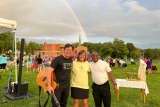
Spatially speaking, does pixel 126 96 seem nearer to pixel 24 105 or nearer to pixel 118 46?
pixel 24 105

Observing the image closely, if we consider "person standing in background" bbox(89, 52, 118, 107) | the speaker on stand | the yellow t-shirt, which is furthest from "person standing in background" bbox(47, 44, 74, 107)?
the speaker on stand

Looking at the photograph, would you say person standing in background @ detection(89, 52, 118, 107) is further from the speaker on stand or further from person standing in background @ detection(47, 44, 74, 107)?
the speaker on stand

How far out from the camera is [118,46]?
53.8m

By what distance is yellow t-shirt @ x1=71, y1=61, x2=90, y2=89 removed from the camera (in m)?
4.36

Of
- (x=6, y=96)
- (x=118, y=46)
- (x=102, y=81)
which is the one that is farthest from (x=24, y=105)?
(x=118, y=46)

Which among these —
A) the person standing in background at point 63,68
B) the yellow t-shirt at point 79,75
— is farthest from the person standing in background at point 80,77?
the person standing in background at point 63,68

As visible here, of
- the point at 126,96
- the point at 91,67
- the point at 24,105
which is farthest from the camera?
the point at 126,96

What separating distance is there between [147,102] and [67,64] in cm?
482

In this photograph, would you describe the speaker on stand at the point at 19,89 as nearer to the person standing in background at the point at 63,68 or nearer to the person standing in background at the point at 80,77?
the person standing in background at the point at 80,77

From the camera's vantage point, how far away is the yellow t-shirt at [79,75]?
436cm

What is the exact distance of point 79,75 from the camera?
4371 mm

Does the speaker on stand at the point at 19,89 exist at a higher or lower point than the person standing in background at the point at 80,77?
lower

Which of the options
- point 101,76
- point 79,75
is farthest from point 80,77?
point 101,76

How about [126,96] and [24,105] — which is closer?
[24,105]
